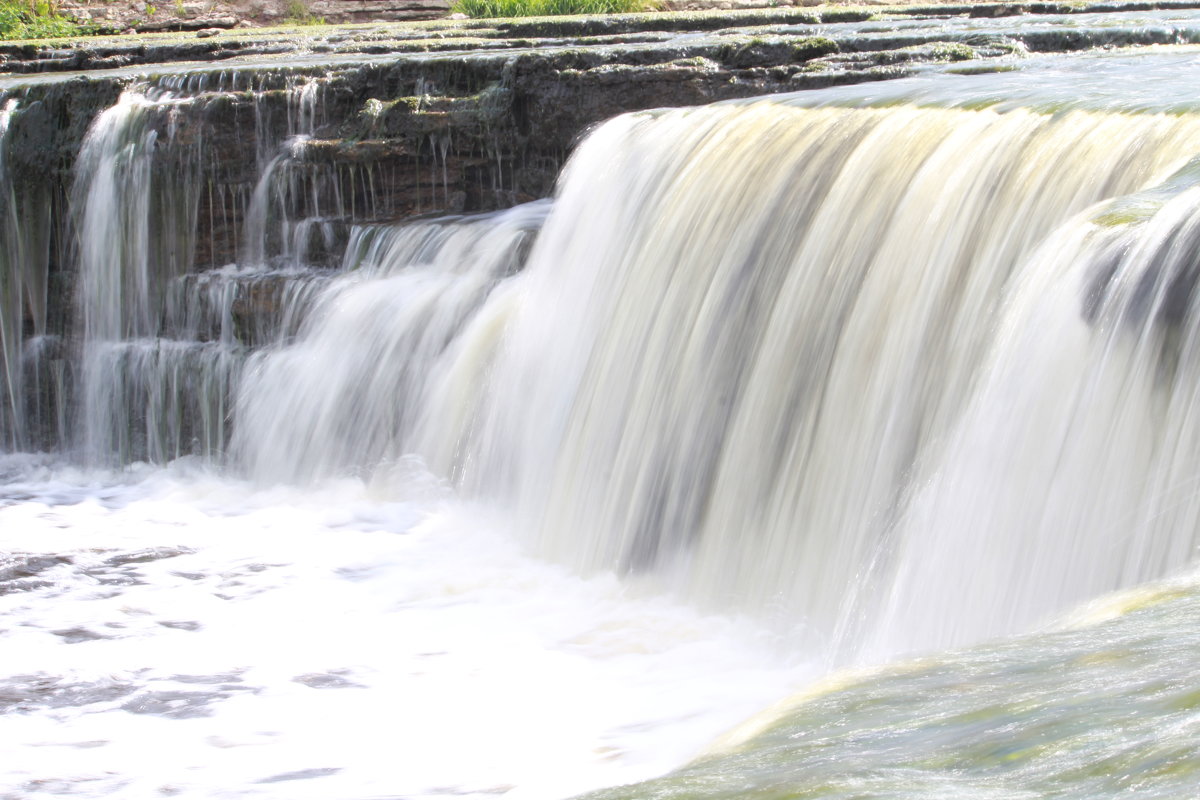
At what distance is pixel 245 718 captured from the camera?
495 centimetres

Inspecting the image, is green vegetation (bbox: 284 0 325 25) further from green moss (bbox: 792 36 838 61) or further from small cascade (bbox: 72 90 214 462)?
green moss (bbox: 792 36 838 61)

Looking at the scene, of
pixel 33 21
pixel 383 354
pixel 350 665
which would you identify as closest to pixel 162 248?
pixel 383 354

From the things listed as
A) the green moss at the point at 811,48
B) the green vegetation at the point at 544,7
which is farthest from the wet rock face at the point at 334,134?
the green vegetation at the point at 544,7

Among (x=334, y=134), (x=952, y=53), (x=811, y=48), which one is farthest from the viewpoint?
(x=334, y=134)

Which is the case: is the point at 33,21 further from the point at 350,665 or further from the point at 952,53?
the point at 350,665

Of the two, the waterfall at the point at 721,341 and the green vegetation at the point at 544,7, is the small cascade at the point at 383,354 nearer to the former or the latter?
the waterfall at the point at 721,341

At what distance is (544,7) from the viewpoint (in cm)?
1806

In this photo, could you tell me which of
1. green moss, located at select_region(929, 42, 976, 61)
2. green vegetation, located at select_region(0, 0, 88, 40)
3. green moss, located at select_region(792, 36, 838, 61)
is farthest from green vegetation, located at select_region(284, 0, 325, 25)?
green moss, located at select_region(929, 42, 976, 61)

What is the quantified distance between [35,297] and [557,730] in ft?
22.1

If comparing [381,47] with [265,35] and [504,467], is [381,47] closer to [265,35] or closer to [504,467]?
Answer: [265,35]

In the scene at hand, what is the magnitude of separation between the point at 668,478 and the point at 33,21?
47.9 feet

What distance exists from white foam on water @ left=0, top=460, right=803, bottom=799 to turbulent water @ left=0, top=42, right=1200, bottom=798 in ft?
0.08

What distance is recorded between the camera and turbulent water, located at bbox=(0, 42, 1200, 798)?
3830 mm

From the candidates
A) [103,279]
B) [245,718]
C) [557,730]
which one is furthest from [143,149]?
[557,730]
